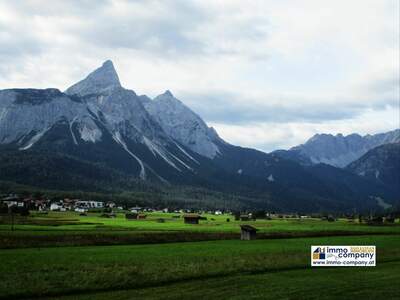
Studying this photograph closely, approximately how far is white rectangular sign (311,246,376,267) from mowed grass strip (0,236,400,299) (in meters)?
1.60

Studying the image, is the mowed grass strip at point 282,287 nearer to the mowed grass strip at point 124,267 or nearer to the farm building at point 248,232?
the mowed grass strip at point 124,267

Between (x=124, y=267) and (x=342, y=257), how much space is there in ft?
80.3

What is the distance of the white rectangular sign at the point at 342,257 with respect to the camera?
56.3m

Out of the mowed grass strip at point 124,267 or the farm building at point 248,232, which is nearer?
the mowed grass strip at point 124,267

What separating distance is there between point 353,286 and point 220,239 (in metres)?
53.8

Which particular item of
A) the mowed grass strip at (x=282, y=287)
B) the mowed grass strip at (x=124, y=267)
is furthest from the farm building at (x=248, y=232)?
the mowed grass strip at (x=282, y=287)

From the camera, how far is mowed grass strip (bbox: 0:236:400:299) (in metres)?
40.7

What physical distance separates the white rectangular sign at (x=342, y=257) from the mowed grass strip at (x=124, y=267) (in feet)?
5.26

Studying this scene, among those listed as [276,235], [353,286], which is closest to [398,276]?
[353,286]

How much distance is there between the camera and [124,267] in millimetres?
47969

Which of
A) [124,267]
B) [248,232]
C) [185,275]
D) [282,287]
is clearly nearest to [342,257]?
[282,287]

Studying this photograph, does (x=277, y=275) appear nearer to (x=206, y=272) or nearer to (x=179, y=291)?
(x=206, y=272)

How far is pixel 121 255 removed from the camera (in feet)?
190

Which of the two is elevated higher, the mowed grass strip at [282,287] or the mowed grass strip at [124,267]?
the mowed grass strip at [124,267]
